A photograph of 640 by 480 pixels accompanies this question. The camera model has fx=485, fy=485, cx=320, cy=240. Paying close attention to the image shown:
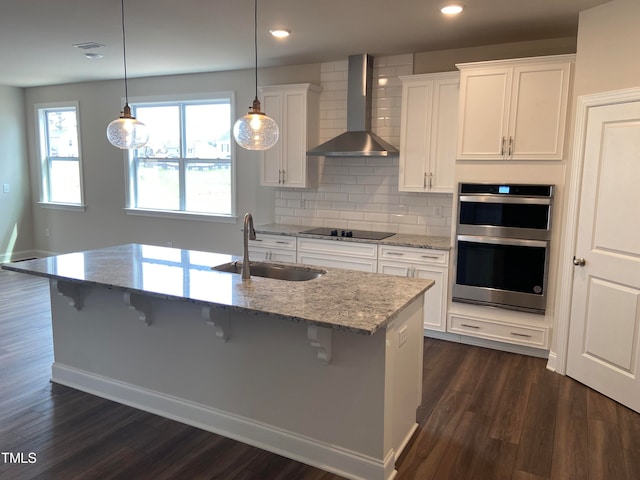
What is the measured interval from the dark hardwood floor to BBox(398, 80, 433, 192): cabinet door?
70.3 inches

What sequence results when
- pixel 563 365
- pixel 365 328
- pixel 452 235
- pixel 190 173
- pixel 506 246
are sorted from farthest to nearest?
pixel 190 173, pixel 452 235, pixel 506 246, pixel 563 365, pixel 365 328

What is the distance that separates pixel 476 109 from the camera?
13.1ft

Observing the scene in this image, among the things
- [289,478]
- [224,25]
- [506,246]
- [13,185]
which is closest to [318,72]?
[224,25]

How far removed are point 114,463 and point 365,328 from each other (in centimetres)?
→ 157

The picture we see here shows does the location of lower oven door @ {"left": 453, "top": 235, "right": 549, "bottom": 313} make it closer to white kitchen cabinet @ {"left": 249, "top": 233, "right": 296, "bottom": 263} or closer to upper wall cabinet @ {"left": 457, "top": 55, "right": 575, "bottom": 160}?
upper wall cabinet @ {"left": 457, "top": 55, "right": 575, "bottom": 160}

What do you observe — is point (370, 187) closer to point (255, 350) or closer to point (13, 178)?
point (255, 350)

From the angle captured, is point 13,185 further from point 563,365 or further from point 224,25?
point 563,365

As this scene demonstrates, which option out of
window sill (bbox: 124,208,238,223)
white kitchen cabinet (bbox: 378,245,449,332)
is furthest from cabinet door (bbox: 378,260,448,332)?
window sill (bbox: 124,208,238,223)

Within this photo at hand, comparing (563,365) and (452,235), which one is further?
(452,235)

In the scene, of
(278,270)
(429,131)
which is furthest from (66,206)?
(429,131)

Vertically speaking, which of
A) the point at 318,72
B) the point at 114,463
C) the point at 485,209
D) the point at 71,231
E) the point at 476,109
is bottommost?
the point at 114,463

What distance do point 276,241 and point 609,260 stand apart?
2.92 m

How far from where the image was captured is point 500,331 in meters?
4.09

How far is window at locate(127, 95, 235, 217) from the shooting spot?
19.6 feet
